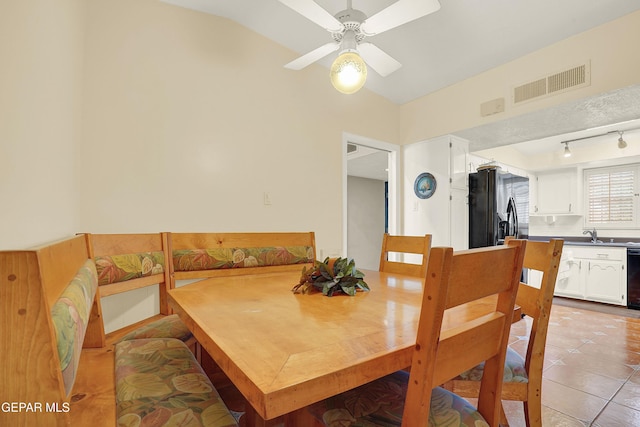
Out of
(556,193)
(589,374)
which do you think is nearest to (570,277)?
(556,193)

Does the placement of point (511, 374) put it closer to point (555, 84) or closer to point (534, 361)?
point (534, 361)

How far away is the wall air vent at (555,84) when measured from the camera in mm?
2352

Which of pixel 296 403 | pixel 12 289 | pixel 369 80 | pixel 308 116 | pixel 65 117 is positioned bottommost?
pixel 296 403

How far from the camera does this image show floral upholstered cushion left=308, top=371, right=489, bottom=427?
0.79 meters

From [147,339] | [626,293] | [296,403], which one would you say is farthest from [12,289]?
[626,293]

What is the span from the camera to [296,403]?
1.67ft

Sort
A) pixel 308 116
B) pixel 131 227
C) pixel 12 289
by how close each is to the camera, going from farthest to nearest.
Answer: pixel 308 116, pixel 131 227, pixel 12 289

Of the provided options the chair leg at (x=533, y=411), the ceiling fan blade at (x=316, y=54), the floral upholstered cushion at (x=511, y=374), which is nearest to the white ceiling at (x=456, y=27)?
the ceiling fan blade at (x=316, y=54)

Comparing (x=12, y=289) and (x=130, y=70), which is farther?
(x=130, y=70)

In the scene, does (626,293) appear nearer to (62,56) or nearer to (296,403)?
(296,403)

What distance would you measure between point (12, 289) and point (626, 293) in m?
5.75

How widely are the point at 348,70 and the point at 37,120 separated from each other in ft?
4.63

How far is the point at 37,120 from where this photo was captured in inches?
42.8

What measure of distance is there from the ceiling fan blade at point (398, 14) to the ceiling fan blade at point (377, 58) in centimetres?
12
